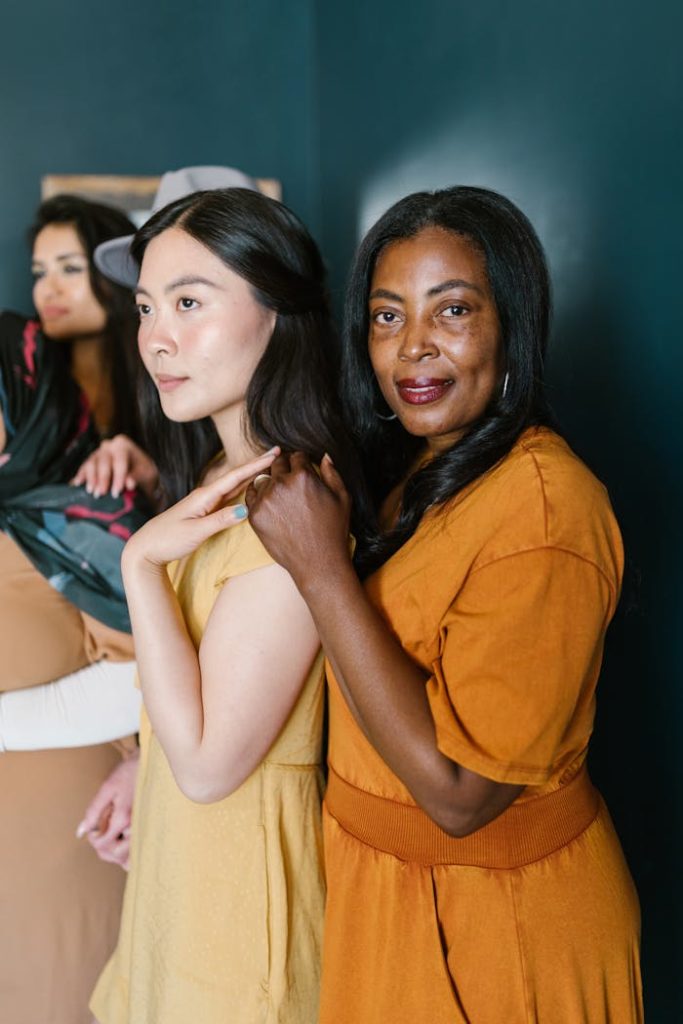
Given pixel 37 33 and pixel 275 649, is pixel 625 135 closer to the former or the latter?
pixel 275 649

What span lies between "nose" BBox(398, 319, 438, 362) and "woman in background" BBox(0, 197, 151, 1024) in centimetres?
65

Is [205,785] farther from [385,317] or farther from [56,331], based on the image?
[56,331]

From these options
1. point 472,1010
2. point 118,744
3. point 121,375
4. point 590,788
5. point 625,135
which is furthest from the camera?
point 121,375

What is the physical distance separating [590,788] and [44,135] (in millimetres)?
2427

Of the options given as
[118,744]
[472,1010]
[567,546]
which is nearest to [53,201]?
[118,744]

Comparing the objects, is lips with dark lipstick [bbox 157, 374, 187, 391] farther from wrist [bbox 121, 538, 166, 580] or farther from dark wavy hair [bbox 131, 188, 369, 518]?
wrist [bbox 121, 538, 166, 580]

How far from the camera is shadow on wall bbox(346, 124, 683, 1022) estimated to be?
1413mm

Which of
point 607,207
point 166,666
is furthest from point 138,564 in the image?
point 607,207

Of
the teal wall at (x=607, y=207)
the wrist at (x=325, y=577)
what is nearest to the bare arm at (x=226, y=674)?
the wrist at (x=325, y=577)

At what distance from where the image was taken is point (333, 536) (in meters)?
1.09

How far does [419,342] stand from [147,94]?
6.96 feet

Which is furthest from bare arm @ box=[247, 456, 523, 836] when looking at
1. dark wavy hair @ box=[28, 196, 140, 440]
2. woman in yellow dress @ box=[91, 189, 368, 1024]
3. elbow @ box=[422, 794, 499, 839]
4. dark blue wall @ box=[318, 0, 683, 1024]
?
dark wavy hair @ box=[28, 196, 140, 440]

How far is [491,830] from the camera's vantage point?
1.08 meters

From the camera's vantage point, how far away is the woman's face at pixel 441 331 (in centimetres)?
113
